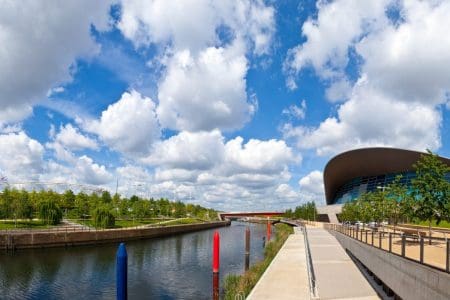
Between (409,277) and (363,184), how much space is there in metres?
95.1

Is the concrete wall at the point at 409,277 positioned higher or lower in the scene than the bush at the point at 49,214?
higher

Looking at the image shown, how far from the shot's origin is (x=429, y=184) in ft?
85.8

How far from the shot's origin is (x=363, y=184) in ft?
340

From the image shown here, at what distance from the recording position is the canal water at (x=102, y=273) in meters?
25.6

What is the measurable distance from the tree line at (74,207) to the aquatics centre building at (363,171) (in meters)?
47.0

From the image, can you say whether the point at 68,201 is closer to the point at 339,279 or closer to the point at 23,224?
the point at 23,224

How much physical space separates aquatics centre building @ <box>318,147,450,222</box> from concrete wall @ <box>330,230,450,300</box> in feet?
222

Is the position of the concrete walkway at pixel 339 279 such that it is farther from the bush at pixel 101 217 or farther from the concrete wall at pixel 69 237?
the bush at pixel 101 217

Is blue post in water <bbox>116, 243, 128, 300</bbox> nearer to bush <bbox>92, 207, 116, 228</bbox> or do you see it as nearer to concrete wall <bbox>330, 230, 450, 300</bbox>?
concrete wall <bbox>330, 230, 450, 300</bbox>

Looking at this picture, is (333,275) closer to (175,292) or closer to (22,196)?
(175,292)

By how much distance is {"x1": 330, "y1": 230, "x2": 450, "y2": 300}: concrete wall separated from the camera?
10324 mm

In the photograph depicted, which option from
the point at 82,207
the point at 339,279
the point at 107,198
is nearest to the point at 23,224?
the point at 82,207

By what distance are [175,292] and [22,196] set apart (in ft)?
156

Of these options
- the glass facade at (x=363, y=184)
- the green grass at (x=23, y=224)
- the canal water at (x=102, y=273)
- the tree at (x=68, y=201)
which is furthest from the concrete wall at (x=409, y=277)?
the tree at (x=68, y=201)
